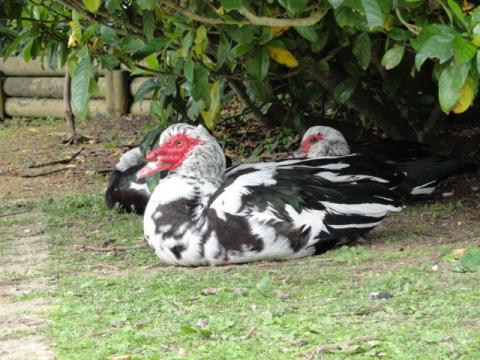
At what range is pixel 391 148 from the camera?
7242 millimetres

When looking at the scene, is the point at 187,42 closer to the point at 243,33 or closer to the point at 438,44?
the point at 243,33

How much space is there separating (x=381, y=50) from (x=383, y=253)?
2.02 metres

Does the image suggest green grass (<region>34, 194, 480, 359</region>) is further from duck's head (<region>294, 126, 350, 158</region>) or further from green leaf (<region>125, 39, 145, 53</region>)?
duck's head (<region>294, 126, 350, 158</region>)

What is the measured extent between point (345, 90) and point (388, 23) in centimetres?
211

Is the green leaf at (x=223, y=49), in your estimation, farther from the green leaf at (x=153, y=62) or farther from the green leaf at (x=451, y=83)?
the green leaf at (x=451, y=83)

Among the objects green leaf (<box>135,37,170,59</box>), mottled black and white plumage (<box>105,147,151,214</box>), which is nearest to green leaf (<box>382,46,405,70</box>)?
green leaf (<box>135,37,170,59</box>)

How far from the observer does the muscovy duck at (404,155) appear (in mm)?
6941

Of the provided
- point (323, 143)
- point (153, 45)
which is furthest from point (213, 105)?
point (323, 143)

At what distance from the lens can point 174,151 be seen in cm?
593

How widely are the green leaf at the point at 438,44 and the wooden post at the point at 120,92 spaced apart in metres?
9.42

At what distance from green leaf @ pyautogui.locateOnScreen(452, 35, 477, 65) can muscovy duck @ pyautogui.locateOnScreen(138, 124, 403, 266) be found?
1612mm

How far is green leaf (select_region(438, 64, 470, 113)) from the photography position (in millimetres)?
4324

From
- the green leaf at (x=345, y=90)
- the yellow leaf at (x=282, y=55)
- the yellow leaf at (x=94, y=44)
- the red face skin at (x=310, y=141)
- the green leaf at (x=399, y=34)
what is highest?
the green leaf at (x=399, y=34)

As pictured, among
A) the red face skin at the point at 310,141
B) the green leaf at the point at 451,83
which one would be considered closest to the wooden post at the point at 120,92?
the red face skin at the point at 310,141
